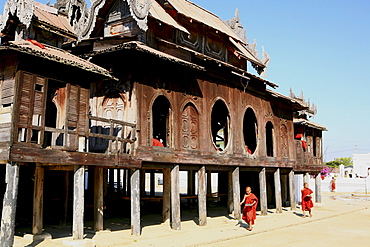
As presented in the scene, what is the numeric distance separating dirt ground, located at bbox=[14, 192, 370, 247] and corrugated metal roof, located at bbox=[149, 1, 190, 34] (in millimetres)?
7544

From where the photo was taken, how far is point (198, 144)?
16328 millimetres

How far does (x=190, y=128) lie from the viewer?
1603 cm

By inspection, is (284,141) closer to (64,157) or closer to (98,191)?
(98,191)

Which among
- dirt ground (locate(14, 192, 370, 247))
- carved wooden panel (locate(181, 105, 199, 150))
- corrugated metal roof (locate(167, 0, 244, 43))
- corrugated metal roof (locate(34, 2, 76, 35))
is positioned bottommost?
dirt ground (locate(14, 192, 370, 247))

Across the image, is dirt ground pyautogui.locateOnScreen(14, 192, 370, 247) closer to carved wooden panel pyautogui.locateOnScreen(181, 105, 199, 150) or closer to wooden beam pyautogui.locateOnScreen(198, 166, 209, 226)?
wooden beam pyautogui.locateOnScreen(198, 166, 209, 226)

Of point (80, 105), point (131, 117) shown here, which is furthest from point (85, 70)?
point (131, 117)

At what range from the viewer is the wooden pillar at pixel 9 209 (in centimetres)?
939

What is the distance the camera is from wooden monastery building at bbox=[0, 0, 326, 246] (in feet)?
34.6

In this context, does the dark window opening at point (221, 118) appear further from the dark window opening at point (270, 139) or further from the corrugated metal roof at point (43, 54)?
the corrugated metal roof at point (43, 54)

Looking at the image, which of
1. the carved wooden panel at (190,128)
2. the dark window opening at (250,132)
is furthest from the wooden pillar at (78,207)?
the dark window opening at (250,132)

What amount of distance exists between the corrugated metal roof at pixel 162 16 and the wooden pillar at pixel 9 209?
295 inches

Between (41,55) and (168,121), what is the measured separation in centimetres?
602

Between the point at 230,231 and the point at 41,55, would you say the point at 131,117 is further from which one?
the point at 230,231

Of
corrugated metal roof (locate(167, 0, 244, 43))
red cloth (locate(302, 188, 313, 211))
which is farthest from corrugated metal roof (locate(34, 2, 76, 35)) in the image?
red cloth (locate(302, 188, 313, 211))
